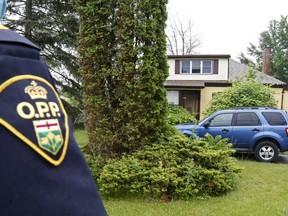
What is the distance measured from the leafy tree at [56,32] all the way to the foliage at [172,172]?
5691 millimetres

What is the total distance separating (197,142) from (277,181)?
74.8 inches

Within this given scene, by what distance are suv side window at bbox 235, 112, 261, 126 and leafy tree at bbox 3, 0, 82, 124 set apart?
200 inches

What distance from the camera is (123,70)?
5387 mm

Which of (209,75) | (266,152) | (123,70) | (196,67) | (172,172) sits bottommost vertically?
(266,152)

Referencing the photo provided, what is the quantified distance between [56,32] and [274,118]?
23.6ft

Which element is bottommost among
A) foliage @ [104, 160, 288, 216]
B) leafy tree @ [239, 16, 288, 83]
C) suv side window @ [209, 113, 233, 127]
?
foliage @ [104, 160, 288, 216]

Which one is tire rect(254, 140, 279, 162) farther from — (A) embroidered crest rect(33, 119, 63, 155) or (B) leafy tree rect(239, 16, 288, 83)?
(B) leafy tree rect(239, 16, 288, 83)

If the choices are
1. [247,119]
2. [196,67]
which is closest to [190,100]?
[196,67]

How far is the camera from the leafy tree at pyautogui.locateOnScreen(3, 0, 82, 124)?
10539mm

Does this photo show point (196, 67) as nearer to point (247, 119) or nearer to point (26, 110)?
point (247, 119)

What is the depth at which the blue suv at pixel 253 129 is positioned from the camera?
9.61 meters

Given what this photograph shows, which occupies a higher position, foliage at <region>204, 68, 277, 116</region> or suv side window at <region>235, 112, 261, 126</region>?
foliage at <region>204, 68, 277, 116</region>

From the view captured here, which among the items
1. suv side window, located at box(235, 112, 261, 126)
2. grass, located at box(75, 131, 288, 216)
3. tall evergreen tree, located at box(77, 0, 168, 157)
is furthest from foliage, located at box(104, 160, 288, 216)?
suv side window, located at box(235, 112, 261, 126)

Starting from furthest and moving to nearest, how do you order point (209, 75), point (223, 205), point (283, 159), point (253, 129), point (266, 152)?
point (209, 75)
point (283, 159)
point (253, 129)
point (266, 152)
point (223, 205)
